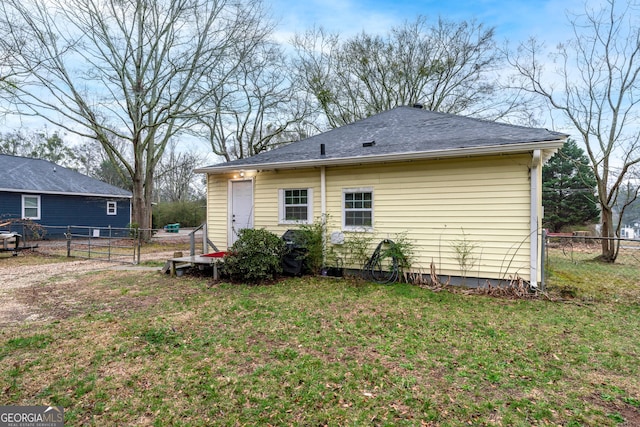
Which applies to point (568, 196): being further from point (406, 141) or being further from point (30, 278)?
point (30, 278)

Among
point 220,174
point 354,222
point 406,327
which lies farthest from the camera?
point 220,174

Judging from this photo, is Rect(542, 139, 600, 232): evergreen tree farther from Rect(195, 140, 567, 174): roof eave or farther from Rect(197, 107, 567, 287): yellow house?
Rect(195, 140, 567, 174): roof eave

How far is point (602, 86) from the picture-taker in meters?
10.8

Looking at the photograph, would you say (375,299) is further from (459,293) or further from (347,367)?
(347,367)

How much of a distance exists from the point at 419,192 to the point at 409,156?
81 centimetres

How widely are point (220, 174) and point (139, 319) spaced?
507 centimetres

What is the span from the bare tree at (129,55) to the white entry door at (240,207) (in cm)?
705

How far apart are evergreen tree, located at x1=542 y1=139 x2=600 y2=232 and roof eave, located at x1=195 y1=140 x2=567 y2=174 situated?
51.1ft

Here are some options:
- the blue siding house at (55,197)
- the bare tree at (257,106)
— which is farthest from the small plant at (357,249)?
the blue siding house at (55,197)

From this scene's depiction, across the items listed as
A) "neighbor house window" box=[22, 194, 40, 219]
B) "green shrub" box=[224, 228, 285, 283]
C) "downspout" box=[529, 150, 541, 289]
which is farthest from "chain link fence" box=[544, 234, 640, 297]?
"neighbor house window" box=[22, 194, 40, 219]

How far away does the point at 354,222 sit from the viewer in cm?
734

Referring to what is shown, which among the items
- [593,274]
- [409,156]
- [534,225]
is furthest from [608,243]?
[409,156]

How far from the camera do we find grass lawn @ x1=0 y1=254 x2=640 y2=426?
2410 mm

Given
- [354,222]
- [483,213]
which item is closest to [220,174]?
[354,222]
